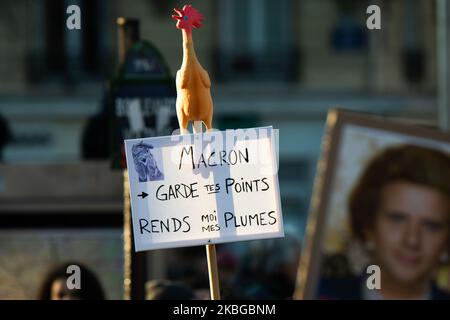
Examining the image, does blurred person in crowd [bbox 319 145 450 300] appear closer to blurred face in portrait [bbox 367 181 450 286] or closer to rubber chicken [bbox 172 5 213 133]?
blurred face in portrait [bbox 367 181 450 286]

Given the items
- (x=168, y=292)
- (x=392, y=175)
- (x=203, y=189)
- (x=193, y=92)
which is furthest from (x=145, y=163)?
(x=168, y=292)

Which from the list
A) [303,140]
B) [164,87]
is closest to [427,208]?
[164,87]

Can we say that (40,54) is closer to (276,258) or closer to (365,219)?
(276,258)

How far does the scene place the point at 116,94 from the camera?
260 inches

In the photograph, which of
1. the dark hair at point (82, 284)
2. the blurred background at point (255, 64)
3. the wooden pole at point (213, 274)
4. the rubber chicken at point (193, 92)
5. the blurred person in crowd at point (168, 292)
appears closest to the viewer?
the wooden pole at point (213, 274)

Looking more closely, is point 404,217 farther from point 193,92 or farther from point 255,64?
point 255,64

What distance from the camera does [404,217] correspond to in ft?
16.1

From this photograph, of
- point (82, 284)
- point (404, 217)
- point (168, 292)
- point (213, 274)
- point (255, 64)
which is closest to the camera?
point (213, 274)

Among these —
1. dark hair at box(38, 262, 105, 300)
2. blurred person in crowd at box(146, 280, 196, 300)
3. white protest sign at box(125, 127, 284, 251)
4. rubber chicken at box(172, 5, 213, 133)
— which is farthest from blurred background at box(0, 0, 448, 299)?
white protest sign at box(125, 127, 284, 251)

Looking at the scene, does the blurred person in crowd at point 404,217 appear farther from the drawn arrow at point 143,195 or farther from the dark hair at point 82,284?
the dark hair at point 82,284

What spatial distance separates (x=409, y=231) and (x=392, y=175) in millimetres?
193

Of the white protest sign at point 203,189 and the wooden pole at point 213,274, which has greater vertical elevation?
the white protest sign at point 203,189

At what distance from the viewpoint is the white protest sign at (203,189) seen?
4809 millimetres

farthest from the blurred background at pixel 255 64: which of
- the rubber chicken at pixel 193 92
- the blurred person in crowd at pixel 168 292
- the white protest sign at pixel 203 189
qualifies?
the white protest sign at pixel 203 189
